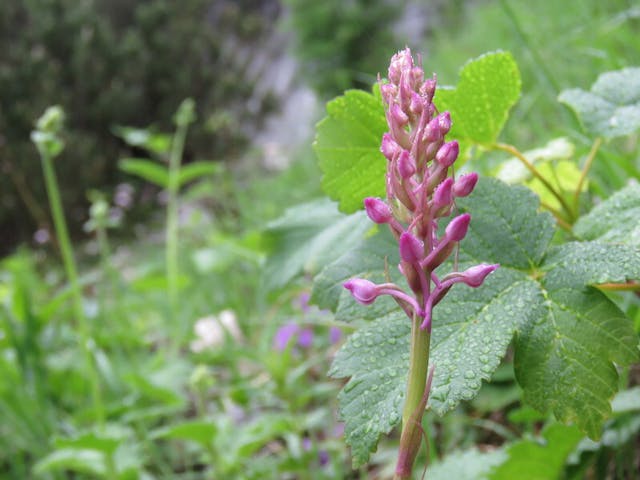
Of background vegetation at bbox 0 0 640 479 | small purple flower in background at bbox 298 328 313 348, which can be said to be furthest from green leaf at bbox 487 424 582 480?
small purple flower in background at bbox 298 328 313 348

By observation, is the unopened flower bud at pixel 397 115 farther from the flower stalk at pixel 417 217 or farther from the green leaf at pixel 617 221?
the green leaf at pixel 617 221

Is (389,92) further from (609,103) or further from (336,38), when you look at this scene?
(336,38)

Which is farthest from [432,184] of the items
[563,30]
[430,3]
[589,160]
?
[430,3]

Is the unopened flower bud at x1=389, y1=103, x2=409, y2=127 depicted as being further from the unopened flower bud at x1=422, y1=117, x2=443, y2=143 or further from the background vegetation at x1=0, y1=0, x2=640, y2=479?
the background vegetation at x1=0, y1=0, x2=640, y2=479

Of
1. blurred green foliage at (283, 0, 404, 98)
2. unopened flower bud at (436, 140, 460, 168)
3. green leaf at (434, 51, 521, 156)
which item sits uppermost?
blurred green foliage at (283, 0, 404, 98)

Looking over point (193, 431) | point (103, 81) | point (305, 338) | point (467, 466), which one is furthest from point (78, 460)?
point (103, 81)

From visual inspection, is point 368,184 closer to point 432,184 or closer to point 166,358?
point 432,184

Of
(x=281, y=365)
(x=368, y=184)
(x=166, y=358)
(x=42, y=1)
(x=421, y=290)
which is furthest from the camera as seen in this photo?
Answer: (x=42, y=1)
